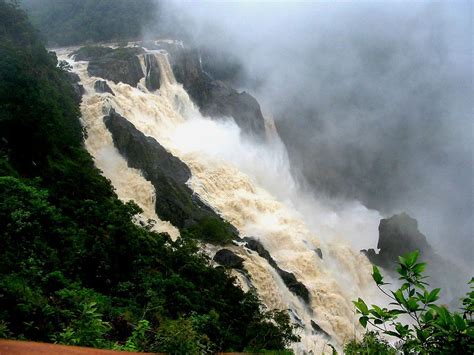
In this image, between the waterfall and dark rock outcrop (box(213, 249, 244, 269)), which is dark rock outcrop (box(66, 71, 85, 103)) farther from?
dark rock outcrop (box(213, 249, 244, 269))

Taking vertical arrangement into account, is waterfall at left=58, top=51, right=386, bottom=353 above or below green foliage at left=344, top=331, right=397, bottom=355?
above

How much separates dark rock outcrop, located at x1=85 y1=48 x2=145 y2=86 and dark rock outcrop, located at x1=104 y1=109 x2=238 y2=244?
21.8ft

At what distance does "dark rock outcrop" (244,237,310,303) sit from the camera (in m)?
18.9

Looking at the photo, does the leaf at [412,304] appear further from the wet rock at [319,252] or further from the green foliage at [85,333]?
the wet rock at [319,252]

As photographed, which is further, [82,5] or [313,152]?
[82,5]

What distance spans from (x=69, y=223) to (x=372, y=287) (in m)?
20.9

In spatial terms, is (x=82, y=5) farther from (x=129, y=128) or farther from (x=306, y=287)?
(x=306, y=287)

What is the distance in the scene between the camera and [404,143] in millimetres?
55906

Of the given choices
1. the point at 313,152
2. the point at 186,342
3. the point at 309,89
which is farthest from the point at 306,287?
the point at 309,89

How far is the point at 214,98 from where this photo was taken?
37.3m

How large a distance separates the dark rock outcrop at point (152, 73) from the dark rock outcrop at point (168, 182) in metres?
8.38

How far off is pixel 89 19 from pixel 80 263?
5378 centimetres

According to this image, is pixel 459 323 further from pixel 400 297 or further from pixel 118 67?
pixel 118 67

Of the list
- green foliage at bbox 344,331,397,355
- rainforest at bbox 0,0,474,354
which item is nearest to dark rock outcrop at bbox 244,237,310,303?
rainforest at bbox 0,0,474,354
